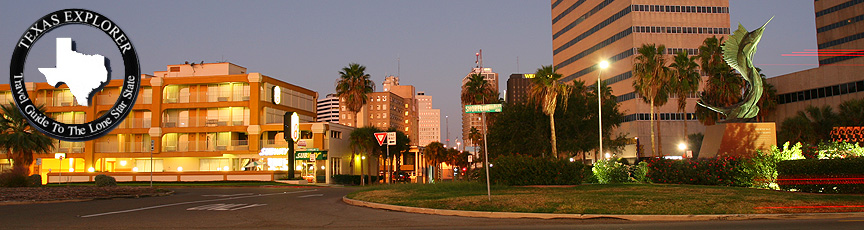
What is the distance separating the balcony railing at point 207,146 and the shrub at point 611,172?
136 ft

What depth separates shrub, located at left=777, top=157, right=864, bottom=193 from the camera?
771 inches

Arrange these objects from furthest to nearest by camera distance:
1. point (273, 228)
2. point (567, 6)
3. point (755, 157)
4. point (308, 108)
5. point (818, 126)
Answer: point (567, 6) → point (308, 108) → point (818, 126) → point (755, 157) → point (273, 228)

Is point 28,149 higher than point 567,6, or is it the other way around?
point 567,6

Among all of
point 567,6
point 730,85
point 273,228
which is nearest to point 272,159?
point 730,85

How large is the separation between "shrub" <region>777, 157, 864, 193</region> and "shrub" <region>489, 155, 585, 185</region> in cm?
828

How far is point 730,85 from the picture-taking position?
5716 centimetres

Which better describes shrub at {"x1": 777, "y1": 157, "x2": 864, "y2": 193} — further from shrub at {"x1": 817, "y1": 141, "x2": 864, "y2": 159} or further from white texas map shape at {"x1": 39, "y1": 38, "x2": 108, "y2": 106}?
white texas map shape at {"x1": 39, "y1": 38, "x2": 108, "y2": 106}

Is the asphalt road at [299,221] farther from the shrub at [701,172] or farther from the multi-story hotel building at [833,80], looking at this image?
the multi-story hotel building at [833,80]

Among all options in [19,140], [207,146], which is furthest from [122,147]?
[19,140]

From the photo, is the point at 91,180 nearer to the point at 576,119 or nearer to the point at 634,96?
the point at 576,119

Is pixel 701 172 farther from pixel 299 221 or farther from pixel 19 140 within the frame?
pixel 19 140

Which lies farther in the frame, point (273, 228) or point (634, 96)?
point (634, 96)

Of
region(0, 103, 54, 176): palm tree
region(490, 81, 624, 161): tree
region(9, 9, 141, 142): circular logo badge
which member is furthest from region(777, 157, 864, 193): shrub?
region(0, 103, 54, 176): palm tree

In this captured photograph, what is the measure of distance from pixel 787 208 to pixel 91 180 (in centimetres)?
5788
